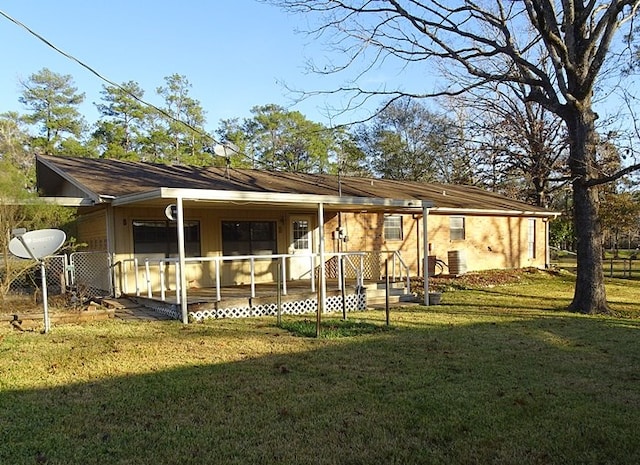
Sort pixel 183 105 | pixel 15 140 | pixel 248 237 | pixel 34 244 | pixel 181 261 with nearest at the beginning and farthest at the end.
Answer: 1. pixel 34 244
2. pixel 181 261
3. pixel 248 237
4. pixel 15 140
5. pixel 183 105

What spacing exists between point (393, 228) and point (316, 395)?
1295 centimetres

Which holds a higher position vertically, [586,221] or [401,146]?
[401,146]

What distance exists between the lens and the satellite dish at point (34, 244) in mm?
8172

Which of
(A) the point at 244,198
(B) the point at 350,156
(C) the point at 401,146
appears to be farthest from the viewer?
(B) the point at 350,156

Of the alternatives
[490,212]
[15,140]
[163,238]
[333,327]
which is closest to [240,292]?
[163,238]

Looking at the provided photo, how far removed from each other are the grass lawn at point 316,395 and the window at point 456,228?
10.3m

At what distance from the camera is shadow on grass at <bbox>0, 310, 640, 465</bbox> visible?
12.6ft

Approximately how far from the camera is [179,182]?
13.1 m

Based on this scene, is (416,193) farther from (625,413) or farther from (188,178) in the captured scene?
(625,413)

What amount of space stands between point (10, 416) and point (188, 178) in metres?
9.92

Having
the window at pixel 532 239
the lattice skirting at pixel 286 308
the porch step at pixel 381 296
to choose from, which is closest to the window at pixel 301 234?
the porch step at pixel 381 296

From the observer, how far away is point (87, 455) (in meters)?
3.82

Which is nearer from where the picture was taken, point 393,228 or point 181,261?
point 181,261

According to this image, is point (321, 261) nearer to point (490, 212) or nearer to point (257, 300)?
point (257, 300)
